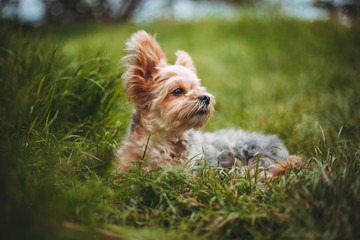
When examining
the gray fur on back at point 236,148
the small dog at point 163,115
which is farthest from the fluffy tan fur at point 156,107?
the gray fur on back at point 236,148

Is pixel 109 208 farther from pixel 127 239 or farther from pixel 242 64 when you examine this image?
pixel 242 64

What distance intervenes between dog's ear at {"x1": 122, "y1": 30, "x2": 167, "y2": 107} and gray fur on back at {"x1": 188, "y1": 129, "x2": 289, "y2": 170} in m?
0.83

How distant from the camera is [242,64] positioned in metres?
8.55

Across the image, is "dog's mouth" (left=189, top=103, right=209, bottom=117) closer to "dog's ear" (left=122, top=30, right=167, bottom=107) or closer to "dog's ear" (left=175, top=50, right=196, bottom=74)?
"dog's ear" (left=122, top=30, right=167, bottom=107)

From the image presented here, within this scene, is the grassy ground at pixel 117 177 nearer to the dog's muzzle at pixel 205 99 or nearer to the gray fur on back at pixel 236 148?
the gray fur on back at pixel 236 148

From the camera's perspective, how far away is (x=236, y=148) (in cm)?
321

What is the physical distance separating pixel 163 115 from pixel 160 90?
0.99 feet

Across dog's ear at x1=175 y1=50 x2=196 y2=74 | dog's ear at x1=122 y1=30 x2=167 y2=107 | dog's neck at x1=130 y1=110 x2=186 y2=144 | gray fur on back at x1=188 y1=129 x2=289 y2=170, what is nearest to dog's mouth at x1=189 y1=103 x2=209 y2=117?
dog's neck at x1=130 y1=110 x2=186 y2=144

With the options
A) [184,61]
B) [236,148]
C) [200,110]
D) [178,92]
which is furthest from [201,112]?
[184,61]

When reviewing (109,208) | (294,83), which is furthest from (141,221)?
(294,83)

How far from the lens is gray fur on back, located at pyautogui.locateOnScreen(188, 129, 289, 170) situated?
298 centimetres

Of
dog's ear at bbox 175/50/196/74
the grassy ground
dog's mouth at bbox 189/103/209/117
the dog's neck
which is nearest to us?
the grassy ground

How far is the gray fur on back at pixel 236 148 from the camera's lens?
2.98m

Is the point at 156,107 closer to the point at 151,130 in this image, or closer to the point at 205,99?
the point at 151,130
